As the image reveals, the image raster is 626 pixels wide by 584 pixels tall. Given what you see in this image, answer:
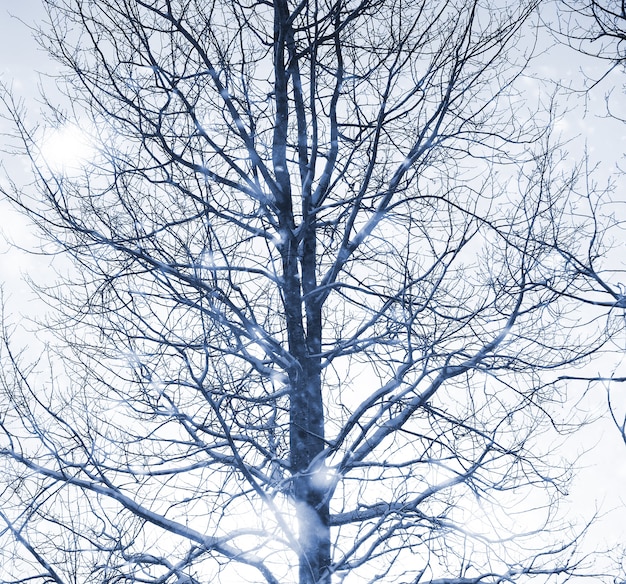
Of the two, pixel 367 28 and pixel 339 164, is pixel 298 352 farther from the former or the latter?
pixel 367 28

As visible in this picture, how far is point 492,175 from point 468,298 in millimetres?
964

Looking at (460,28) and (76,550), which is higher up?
(460,28)

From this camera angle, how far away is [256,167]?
5.06 meters

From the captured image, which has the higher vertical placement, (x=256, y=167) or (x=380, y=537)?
(x=256, y=167)

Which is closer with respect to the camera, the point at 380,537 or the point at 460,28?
the point at 380,537

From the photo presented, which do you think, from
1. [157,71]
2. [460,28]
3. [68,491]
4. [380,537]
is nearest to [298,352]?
[380,537]

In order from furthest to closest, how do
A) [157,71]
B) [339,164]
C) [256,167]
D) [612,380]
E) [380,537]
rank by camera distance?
1. [339,164]
2. [256,167]
3. [157,71]
4. [380,537]
5. [612,380]

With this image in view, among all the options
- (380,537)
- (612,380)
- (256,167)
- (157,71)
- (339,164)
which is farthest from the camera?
(339,164)

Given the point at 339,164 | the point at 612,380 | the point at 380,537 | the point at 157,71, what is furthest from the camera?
the point at 339,164

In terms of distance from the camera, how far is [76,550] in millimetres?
4566

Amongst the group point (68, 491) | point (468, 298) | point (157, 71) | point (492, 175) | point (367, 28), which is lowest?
point (68, 491)

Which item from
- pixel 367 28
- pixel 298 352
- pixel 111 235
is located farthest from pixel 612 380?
pixel 111 235

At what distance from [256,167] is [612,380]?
112 inches

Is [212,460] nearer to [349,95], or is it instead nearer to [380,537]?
[380,537]
